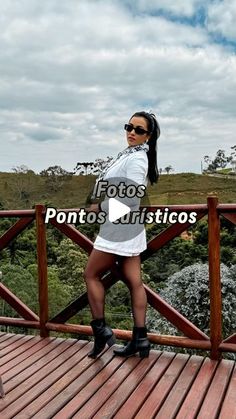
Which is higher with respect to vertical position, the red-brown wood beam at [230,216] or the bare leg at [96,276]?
the red-brown wood beam at [230,216]

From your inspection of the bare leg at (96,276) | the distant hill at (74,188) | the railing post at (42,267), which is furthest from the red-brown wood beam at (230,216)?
the distant hill at (74,188)

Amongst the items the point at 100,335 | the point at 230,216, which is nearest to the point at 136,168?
the point at 230,216

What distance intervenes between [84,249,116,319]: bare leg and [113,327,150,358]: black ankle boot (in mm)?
242

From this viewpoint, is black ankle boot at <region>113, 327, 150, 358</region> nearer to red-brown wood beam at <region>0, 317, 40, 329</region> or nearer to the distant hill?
red-brown wood beam at <region>0, 317, 40, 329</region>

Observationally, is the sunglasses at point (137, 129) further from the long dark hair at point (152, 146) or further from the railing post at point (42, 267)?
the railing post at point (42, 267)

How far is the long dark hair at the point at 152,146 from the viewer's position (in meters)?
2.69

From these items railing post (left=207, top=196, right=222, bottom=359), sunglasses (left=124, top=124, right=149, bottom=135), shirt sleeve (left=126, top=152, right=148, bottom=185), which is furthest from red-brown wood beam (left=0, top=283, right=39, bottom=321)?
sunglasses (left=124, top=124, right=149, bottom=135)

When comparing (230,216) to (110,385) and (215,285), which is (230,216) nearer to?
(215,285)

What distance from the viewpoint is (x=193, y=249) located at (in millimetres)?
9758

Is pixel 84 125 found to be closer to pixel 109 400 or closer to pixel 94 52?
pixel 94 52

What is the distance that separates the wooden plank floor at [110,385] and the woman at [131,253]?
12 cm

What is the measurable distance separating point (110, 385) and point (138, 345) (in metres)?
0.41

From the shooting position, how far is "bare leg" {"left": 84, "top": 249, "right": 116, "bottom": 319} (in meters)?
2.72

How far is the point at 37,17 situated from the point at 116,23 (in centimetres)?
116
